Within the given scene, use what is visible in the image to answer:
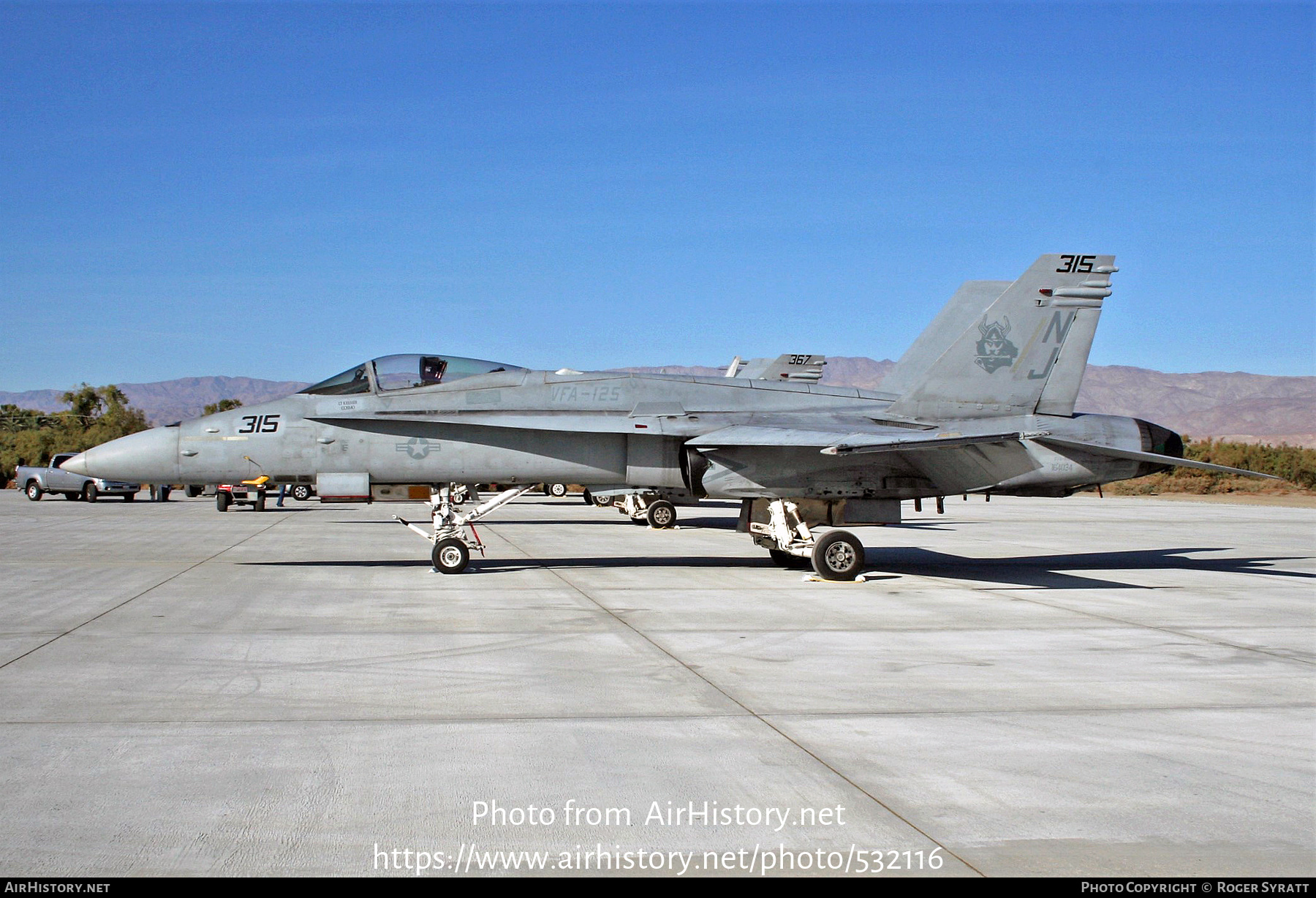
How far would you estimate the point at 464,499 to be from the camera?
15.7m

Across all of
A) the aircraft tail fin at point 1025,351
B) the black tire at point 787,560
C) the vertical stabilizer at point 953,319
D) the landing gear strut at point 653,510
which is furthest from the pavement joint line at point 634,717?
the landing gear strut at point 653,510

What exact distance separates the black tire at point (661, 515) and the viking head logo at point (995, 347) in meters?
10.7

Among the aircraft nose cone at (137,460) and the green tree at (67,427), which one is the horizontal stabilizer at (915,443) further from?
the green tree at (67,427)

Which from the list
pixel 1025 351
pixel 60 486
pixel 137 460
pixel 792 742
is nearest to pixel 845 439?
pixel 1025 351

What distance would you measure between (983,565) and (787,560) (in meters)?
3.25

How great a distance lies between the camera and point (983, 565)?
15.5 metres

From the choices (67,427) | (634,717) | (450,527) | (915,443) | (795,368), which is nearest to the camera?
(634,717)

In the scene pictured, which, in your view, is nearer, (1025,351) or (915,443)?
(915,443)

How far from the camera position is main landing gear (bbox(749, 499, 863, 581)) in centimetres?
1308

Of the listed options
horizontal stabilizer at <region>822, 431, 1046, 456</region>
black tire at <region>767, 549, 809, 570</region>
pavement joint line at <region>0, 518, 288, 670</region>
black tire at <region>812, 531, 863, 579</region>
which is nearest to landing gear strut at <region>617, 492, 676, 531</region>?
black tire at <region>767, 549, 809, 570</region>

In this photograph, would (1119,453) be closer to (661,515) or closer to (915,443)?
(915,443)
